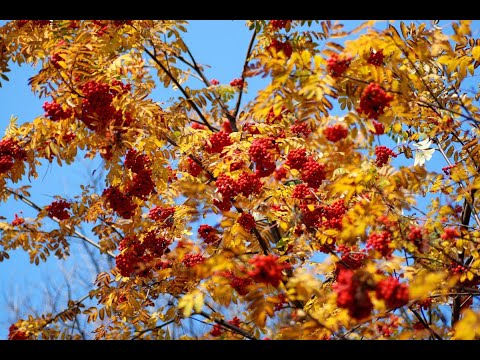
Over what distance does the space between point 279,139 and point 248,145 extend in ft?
1.37

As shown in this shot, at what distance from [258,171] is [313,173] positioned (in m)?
0.48

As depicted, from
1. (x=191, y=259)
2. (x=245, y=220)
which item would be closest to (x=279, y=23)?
Answer: (x=245, y=220)

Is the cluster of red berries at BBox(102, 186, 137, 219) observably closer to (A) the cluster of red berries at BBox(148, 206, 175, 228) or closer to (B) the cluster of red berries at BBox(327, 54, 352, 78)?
(A) the cluster of red berries at BBox(148, 206, 175, 228)

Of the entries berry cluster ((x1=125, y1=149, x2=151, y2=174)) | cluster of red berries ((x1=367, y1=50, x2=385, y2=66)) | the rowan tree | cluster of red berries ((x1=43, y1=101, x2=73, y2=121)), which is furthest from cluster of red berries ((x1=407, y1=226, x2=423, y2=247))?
cluster of red berries ((x1=43, y1=101, x2=73, y2=121))

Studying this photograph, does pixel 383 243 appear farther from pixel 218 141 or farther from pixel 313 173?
pixel 218 141

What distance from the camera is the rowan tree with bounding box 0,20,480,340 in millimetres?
3150

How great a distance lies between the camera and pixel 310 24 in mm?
5184

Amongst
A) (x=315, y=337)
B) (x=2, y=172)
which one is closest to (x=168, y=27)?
(x=2, y=172)

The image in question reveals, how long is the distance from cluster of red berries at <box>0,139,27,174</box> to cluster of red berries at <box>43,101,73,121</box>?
0.73m

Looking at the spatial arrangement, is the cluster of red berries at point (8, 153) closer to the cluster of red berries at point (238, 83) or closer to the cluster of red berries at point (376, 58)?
the cluster of red berries at point (238, 83)

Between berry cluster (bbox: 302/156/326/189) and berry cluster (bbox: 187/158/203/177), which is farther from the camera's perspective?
berry cluster (bbox: 187/158/203/177)

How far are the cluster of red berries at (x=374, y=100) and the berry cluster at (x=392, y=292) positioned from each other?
1.14 metres

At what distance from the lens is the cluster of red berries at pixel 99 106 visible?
424 cm
